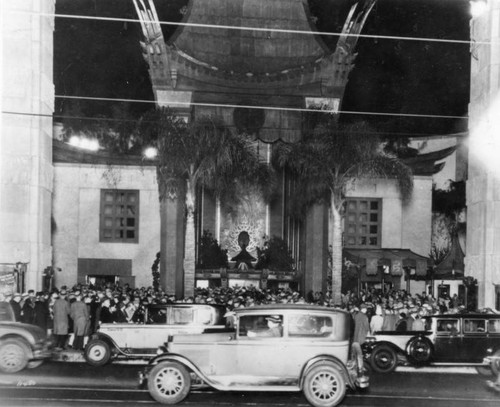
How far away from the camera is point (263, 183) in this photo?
3141cm

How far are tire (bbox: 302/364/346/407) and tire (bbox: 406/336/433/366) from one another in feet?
18.5

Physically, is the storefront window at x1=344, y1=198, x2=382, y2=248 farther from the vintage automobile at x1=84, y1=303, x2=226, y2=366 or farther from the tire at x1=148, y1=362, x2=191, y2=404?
the tire at x1=148, y1=362, x2=191, y2=404

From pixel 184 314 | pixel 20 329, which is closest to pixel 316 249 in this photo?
pixel 184 314

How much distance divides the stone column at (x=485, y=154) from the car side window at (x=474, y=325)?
853 centimetres

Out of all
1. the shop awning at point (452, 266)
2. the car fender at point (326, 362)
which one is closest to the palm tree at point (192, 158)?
the shop awning at point (452, 266)

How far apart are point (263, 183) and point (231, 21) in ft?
32.2

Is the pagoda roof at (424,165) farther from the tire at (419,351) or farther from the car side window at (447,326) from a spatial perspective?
the tire at (419,351)

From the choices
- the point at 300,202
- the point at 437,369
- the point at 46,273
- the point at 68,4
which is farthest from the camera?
the point at 68,4

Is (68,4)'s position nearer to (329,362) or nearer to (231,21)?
(231,21)

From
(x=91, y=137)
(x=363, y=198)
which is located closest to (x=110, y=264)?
(x=91, y=137)

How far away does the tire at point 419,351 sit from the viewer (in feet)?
59.5

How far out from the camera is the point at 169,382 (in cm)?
1320

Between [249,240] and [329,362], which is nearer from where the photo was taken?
[329,362]

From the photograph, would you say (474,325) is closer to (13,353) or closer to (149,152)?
(13,353)
